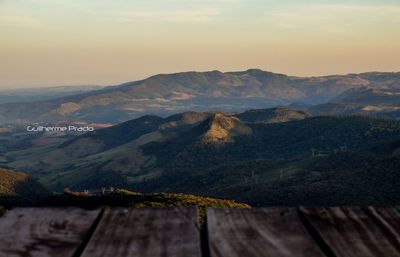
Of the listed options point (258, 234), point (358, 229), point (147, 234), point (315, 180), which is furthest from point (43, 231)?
point (315, 180)

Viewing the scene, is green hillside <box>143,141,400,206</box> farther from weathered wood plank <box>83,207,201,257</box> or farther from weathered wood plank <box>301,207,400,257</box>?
weathered wood plank <box>83,207,201,257</box>

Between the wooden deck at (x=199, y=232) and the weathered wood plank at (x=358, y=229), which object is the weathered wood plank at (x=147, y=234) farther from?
the weathered wood plank at (x=358, y=229)

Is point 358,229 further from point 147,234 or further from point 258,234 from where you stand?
point 147,234

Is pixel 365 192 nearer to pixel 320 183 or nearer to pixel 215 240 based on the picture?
pixel 320 183

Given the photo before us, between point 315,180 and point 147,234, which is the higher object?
point 147,234

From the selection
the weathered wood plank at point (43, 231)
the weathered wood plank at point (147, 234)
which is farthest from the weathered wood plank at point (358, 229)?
the weathered wood plank at point (43, 231)

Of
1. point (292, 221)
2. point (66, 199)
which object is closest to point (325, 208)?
point (292, 221)

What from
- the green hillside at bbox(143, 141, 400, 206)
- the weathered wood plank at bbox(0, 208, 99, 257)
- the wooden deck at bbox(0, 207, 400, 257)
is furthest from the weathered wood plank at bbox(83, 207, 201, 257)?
the green hillside at bbox(143, 141, 400, 206)
